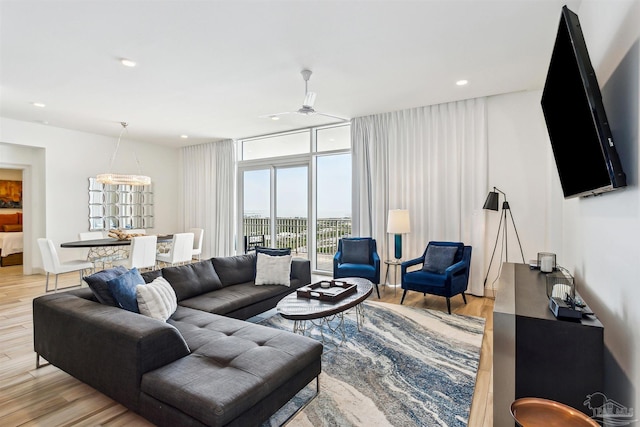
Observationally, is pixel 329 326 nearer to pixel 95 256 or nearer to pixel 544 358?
pixel 544 358

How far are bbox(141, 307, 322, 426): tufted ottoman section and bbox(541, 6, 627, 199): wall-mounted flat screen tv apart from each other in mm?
1844

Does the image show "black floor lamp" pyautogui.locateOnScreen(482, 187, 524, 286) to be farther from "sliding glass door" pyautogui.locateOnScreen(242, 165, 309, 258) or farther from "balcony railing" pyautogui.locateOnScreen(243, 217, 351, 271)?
"sliding glass door" pyautogui.locateOnScreen(242, 165, 309, 258)

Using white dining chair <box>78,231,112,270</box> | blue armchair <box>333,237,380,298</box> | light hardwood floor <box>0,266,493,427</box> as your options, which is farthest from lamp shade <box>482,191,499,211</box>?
white dining chair <box>78,231,112,270</box>

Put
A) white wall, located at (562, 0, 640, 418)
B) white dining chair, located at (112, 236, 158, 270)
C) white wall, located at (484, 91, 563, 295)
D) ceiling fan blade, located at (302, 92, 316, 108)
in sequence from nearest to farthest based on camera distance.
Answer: white wall, located at (562, 0, 640, 418)
ceiling fan blade, located at (302, 92, 316, 108)
white wall, located at (484, 91, 563, 295)
white dining chair, located at (112, 236, 158, 270)

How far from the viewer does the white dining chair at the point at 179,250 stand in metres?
5.68

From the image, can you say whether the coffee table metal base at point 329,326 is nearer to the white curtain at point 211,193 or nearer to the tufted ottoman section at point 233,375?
the tufted ottoman section at point 233,375

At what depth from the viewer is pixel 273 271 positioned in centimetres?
373

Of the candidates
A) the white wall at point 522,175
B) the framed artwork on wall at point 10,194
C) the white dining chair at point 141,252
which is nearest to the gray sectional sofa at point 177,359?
the white dining chair at point 141,252

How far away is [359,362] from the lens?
8.66ft

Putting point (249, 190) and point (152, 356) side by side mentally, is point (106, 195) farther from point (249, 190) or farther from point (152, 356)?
point (152, 356)

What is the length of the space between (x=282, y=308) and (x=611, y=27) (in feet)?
9.10

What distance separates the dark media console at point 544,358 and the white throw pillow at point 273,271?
2.41 meters

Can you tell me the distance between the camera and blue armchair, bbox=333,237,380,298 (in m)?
4.50

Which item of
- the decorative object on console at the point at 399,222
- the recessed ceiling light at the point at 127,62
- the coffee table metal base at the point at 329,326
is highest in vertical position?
the recessed ceiling light at the point at 127,62
